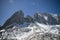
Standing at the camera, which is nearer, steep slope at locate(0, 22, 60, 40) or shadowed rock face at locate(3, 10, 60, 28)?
steep slope at locate(0, 22, 60, 40)

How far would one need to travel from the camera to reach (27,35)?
3291 millimetres

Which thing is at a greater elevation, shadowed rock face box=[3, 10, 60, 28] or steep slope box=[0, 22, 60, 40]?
shadowed rock face box=[3, 10, 60, 28]

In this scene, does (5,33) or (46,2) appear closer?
(5,33)

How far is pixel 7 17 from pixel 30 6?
0.63 m

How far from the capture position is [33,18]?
3.40m

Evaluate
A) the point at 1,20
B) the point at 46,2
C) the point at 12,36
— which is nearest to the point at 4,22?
the point at 1,20

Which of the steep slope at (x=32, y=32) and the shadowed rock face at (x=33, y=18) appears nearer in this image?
the steep slope at (x=32, y=32)

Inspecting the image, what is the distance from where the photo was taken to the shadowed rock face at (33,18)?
133 inches

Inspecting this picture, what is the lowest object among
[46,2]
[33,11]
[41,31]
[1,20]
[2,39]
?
[2,39]

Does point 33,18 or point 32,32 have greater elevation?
point 33,18

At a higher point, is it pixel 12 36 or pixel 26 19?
pixel 26 19

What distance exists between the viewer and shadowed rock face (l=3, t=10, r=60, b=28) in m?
3.38

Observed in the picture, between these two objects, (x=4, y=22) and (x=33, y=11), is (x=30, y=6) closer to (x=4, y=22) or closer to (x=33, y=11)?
(x=33, y=11)

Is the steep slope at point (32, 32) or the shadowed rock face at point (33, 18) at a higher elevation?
the shadowed rock face at point (33, 18)
